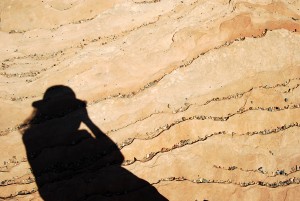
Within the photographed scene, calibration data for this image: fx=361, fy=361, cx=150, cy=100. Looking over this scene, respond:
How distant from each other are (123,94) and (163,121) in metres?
1.19

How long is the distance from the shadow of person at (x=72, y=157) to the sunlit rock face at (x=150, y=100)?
2 cm

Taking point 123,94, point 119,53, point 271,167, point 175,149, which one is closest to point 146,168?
point 175,149

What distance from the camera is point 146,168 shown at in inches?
271

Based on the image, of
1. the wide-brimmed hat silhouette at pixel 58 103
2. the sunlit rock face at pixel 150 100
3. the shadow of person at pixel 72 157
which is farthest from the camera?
the wide-brimmed hat silhouette at pixel 58 103

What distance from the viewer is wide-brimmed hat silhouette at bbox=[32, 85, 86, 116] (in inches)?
314

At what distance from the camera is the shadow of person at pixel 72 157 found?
6.59m

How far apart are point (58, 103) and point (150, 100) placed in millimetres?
2043

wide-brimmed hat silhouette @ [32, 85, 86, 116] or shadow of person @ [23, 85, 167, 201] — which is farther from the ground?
wide-brimmed hat silhouette @ [32, 85, 86, 116]

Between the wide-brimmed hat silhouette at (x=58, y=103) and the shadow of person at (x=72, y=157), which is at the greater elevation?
the wide-brimmed hat silhouette at (x=58, y=103)

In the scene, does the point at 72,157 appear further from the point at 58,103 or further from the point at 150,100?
the point at 150,100

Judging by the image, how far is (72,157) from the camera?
725 centimetres

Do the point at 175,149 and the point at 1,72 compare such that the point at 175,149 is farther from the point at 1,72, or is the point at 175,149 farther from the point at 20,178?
the point at 1,72

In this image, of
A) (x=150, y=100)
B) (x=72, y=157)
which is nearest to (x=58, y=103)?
(x=72, y=157)

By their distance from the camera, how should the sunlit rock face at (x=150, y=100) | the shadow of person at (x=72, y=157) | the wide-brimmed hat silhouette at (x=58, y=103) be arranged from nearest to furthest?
the shadow of person at (x=72, y=157) → the sunlit rock face at (x=150, y=100) → the wide-brimmed hat silhouette at (x=58, y=103)
